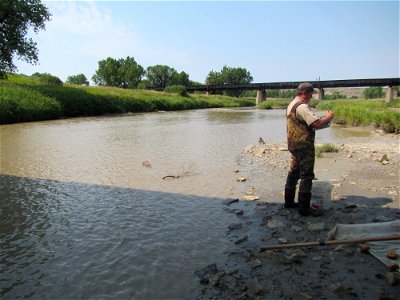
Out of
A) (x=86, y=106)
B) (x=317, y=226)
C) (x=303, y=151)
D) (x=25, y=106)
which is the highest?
(x=25, y=106)

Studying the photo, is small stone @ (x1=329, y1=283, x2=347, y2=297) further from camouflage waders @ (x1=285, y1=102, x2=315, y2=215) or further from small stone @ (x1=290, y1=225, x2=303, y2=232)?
camouflage waders @ (x1=285, y1=102, x2=315, y2=215)

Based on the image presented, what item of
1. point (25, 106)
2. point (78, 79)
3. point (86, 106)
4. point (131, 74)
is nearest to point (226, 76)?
point (131, 74)

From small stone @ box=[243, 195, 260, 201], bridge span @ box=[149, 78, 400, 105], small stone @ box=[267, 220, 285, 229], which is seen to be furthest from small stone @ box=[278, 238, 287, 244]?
bridge span @ box=[149, 78, 400, 105]

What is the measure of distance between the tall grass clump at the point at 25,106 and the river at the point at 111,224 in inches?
717

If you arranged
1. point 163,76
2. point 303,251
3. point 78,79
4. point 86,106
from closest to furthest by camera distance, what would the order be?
point 303,251 < point 86,106 < point 163,76 < point 78,79

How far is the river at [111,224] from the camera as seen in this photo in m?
4.49

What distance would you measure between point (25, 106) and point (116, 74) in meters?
99.1

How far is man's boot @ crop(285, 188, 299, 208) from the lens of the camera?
6.91 m

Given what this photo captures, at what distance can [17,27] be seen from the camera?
3416 cm

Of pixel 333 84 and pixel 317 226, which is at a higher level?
pixel 333 84

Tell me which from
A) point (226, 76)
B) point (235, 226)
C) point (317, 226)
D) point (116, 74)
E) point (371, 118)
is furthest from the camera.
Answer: point (226, 76)

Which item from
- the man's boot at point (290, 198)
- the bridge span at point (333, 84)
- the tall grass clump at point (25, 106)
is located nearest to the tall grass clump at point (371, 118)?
the man's boot at point (290, 198)

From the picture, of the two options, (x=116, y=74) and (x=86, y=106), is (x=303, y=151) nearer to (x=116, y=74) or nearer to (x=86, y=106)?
(x=86, y=106)

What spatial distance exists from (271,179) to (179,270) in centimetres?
554
